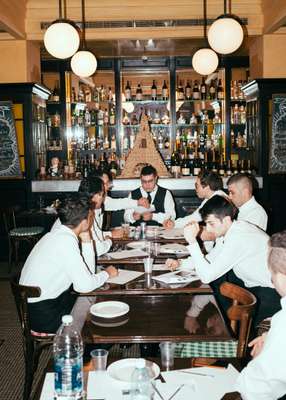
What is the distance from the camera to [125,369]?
1.97 m

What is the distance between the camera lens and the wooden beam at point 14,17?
6371 mm

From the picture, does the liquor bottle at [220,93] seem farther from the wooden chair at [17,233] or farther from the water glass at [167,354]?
the water glass at [167,354]

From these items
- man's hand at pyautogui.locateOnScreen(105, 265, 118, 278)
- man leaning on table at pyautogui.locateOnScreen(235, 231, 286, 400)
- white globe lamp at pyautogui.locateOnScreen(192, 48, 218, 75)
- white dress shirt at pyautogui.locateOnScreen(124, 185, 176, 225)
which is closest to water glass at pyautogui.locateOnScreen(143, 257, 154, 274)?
man's hand at pyautogui.locateOnScreen(105, 265, 118, 278)

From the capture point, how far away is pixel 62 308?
321 cm

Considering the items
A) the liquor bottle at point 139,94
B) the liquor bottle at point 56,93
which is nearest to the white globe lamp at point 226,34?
the liquor bottle at point 139,94

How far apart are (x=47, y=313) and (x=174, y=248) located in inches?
54.1

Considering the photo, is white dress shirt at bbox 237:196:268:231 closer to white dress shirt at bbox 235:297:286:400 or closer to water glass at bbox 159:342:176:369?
water glass at bbox 159:342:176:369

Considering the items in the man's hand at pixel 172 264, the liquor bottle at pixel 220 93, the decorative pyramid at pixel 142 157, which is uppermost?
the liquor bottle at pixel 220 93

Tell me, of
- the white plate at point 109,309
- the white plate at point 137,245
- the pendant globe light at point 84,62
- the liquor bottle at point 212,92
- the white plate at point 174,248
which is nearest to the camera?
the white plate at point 109,309

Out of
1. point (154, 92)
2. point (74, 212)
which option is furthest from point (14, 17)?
point (74, 212)

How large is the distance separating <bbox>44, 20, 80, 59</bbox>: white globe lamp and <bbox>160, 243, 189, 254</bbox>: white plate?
1.94m

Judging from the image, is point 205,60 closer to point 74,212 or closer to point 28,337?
point 74,212

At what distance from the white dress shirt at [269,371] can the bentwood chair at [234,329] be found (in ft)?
1.78

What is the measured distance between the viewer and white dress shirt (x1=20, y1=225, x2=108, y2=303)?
302 cm
